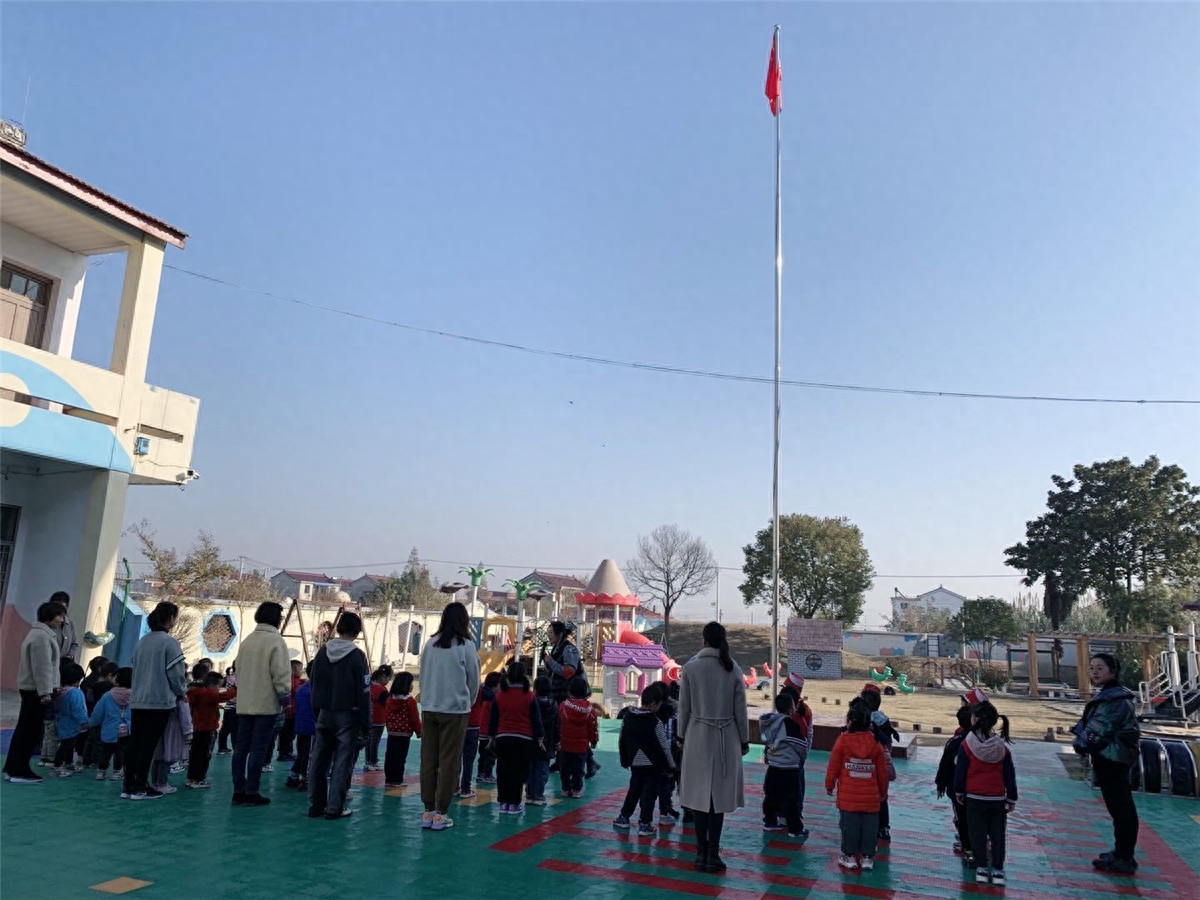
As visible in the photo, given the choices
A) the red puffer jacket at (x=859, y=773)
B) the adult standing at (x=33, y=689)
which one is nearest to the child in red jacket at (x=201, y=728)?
Result: the adult standing at (x=33, y=689)

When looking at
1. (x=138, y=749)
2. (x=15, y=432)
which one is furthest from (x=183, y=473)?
(x=138, y=749)

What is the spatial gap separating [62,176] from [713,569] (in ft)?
144

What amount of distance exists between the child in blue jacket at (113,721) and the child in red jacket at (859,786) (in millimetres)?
6214

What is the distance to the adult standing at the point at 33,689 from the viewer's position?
24.1 feet

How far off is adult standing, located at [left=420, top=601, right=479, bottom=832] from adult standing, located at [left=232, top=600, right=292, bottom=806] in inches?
52.2

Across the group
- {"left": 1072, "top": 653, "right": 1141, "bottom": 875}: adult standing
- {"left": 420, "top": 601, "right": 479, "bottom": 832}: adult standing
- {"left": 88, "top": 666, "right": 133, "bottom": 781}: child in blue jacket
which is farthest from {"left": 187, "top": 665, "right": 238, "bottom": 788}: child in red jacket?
{"left": 1072, "top": 653, "right": 1141, "bottom": 875}: adult standing

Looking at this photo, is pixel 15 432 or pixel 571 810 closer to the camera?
pixel 571 810

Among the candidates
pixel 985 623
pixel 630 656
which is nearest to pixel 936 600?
pixel 985 623

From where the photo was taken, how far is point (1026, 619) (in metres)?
64.8

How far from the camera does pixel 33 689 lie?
7.36 meters

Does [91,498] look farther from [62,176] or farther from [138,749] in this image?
[138,749]

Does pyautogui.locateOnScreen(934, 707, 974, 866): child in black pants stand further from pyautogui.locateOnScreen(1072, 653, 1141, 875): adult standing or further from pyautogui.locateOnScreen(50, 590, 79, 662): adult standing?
pyautogui.locateOnScreen(50, 590, 79, 662): adult standing

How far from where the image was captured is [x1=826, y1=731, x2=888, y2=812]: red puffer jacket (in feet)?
19.5

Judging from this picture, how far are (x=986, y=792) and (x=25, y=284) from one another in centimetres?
1506
